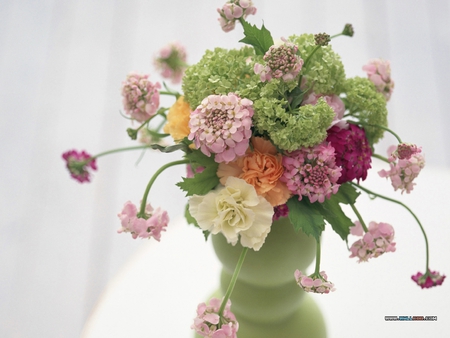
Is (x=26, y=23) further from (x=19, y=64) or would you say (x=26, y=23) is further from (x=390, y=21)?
(x=390, y=21)

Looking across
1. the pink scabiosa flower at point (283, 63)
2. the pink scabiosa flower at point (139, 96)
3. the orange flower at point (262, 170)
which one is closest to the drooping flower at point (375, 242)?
the orange flower at point (262, 170)

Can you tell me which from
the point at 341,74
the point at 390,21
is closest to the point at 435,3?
the point at 390,21

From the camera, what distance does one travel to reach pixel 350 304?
37.5 inches

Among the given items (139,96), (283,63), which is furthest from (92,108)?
(283,63)

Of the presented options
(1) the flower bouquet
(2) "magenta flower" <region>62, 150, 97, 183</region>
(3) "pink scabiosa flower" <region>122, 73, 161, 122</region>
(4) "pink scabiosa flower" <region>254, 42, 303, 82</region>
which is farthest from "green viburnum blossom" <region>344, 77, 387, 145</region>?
(2) "magenta flower" <region>62, 150, 97, 183</region>

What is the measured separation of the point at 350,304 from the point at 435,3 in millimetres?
1607

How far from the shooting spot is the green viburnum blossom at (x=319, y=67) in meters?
0.65

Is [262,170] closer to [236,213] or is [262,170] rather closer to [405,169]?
[236,213]

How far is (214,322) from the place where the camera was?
604mm

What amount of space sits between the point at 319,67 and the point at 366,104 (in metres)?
0.09

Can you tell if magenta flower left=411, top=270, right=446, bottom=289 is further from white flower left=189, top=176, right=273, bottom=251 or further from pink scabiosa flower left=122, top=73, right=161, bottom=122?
pink scabiosa flower left=122, top=73, right=161, bottom=122

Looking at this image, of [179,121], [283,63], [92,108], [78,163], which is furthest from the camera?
[92,108]

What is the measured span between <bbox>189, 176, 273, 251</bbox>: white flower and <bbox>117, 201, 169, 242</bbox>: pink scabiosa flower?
0.07 m

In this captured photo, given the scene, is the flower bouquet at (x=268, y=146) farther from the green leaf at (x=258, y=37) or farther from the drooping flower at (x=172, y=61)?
the drooping flower at (x=172, y=61)
